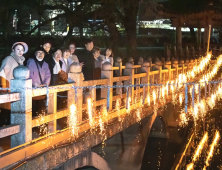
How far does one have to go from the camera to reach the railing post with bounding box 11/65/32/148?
4359 mm

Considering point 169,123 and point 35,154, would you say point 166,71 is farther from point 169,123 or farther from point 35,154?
point 35,154

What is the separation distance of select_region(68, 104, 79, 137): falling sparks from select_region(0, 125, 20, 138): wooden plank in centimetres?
132

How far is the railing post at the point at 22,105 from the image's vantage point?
436 centimetres

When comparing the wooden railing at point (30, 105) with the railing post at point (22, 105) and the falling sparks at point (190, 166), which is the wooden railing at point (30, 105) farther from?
the falling sparks at point (190, 166)

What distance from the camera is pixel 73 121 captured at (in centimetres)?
583

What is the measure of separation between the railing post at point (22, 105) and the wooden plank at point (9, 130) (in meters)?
0.08

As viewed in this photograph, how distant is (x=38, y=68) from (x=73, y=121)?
103 cm

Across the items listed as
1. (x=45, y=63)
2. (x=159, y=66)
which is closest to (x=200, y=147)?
(x=159, y=66)

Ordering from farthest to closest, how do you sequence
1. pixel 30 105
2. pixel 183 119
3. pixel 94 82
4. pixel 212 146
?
1. pixel 183 119
2. pixel 212 146
3. pixel 94 82
4. pixel 30 105

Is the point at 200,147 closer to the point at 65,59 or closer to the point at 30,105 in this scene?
the point at 65,59

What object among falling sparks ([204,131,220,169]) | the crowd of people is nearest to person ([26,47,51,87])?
the crowd of people

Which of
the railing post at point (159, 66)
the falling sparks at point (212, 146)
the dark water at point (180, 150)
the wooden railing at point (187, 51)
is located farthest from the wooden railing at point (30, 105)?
the wooden railing at point (187, 51)

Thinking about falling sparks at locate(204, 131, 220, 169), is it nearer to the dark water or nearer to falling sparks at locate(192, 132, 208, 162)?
the dark water

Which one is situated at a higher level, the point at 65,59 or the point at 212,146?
the point at 65,59
